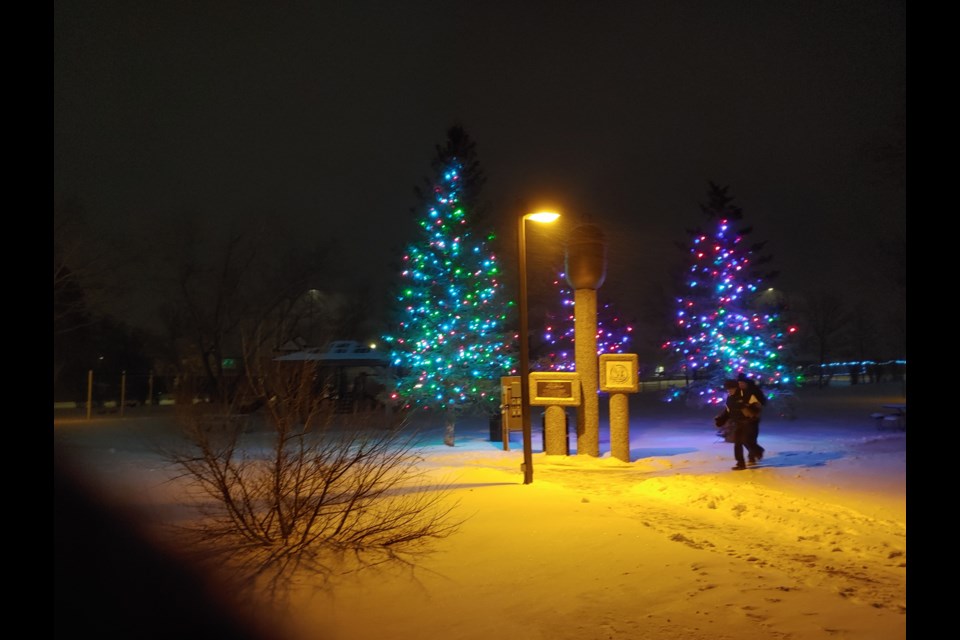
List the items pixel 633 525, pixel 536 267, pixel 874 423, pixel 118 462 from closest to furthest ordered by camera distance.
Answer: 1. pixel 633 525
2. pixel 118 462
3. pixel 874 423
4. pixel 536 267

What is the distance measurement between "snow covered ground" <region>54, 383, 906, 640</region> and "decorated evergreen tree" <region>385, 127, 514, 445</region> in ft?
26.8

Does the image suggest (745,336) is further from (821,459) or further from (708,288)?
(821,459)

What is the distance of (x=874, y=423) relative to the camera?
2253 centimetres

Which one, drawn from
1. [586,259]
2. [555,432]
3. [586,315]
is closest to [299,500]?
[555,432]

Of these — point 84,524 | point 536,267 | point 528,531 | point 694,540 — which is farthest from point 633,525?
point 536,267

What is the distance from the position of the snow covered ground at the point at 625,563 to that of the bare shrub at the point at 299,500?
0.53 metres

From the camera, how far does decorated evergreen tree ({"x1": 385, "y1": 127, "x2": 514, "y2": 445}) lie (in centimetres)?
2092

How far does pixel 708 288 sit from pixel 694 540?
71.3 feet

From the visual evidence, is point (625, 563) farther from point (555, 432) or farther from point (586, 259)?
point (586, 259)

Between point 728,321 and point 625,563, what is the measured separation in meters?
21.6

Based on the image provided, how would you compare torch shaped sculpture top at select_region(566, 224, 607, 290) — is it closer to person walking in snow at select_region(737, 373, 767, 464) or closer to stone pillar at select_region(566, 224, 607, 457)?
stone pillar at select_region(566, 224, 607, 457)

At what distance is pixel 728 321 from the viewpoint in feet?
85.1

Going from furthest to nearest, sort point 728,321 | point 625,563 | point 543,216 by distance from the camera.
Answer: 1. point 728,321
2. point 543,216
3. point 625,563

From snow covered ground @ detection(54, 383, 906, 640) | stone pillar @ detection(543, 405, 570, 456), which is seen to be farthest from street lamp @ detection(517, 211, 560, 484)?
stone pillar @ detection(543, 405, 570, 456)
